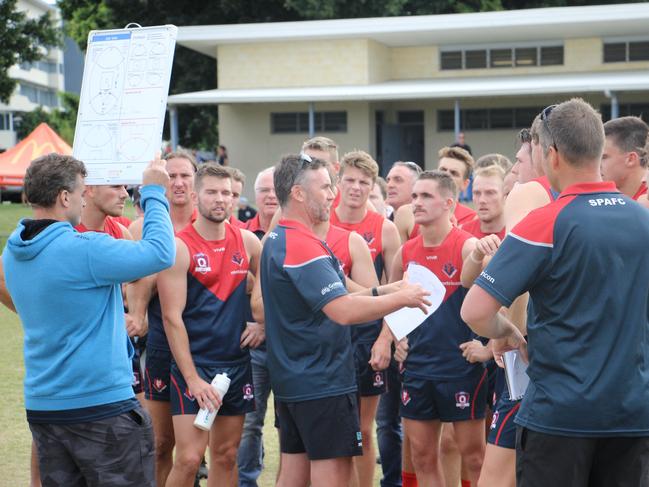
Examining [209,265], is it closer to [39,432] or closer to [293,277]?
[293,277]

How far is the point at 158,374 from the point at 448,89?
77.0ft

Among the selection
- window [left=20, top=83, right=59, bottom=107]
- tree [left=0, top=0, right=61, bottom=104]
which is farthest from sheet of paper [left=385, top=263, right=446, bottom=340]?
window [left=20, top=83, right=59, bottom=107]

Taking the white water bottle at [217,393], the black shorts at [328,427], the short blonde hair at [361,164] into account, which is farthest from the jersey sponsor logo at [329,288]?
the short blonde hair at [361,164]

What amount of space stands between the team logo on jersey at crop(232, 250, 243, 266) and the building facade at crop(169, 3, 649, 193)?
2308cm

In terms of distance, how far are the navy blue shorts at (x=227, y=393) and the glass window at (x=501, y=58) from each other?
92.1ft

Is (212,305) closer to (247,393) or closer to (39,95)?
(247,393)

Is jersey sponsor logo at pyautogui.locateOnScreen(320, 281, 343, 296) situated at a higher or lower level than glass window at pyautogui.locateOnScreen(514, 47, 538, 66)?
lower

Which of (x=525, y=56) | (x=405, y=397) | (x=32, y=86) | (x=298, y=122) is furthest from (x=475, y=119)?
(x=32, y=86)

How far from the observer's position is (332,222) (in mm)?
6824

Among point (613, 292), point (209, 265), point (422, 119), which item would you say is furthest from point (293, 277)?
point (422, 119)

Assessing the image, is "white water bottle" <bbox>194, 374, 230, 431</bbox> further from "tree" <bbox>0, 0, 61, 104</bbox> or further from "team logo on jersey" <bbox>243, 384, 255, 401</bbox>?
"tree" <bbox>0, 0, 61, 104</bbox>

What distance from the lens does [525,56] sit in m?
31.9

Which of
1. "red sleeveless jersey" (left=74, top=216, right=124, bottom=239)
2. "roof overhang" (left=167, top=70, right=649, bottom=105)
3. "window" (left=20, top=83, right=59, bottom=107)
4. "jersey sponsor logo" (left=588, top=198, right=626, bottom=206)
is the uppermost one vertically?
"window" (left=20, top=83, right=59, bottom=107)

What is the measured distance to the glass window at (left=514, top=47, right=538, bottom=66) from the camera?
1250 inches
